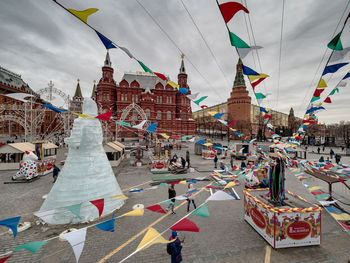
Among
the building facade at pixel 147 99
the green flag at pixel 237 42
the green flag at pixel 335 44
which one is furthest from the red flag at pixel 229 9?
the building facade at pixel 147 99

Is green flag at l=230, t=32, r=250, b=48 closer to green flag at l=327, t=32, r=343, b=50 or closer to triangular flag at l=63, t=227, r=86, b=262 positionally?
green flag at l=327, t=32, r=343, b=50

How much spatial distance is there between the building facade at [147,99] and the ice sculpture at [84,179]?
32521mm

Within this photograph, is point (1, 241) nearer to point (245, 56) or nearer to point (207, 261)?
point (207, 261)

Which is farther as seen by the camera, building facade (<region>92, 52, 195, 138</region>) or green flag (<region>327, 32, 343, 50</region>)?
building facade (<region>92, 52, 195, 138</region>)

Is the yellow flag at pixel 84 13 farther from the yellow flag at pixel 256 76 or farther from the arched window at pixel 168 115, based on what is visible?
the arched window at pixel 168 115

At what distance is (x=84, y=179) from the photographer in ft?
21.6

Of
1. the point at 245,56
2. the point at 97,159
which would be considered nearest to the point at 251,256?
the point at 245,56

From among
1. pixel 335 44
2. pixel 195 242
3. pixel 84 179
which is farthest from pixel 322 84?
pixel 84 179

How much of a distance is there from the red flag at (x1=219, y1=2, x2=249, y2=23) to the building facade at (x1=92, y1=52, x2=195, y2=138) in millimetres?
37107

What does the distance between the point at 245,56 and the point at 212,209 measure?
6616 mm

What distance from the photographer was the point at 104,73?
41.7m

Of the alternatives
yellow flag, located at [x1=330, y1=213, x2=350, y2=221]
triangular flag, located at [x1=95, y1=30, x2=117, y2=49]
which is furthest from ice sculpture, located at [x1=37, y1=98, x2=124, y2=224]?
yellow flag, located at [x1=330, y1=213, x2=350, y2=221]

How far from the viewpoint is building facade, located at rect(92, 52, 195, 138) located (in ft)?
136

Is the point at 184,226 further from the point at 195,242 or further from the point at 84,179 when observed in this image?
the point at 84,179
